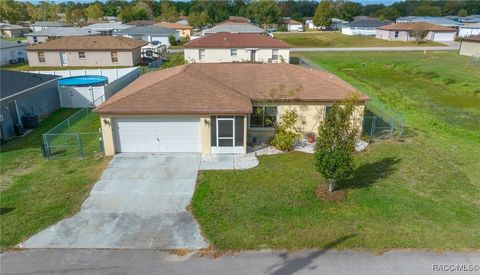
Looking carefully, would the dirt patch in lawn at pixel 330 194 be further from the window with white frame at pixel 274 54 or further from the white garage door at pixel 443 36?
the white garage door at pixel 443 36

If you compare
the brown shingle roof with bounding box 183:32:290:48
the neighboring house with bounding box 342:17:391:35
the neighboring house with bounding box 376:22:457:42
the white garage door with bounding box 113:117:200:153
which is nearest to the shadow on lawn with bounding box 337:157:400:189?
the white garage door with bounding box 113:117:200:153

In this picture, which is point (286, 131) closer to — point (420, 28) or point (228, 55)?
point (228, 55)

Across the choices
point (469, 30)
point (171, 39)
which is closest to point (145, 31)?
point (171, 39)

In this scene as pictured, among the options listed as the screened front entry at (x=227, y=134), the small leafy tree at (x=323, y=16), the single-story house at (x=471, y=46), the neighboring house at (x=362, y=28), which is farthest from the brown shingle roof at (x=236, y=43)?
the small leafy tree at (x=323, y=16)

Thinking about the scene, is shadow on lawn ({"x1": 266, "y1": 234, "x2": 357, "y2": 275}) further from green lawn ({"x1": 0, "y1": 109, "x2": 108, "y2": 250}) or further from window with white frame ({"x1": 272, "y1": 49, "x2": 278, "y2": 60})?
window with white frame ({"x1": 272, "y1": 49, "x2": 278, "y2": 60})

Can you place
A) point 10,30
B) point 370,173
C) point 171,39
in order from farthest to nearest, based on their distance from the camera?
point 10,30, point 171,39, point 370,173
